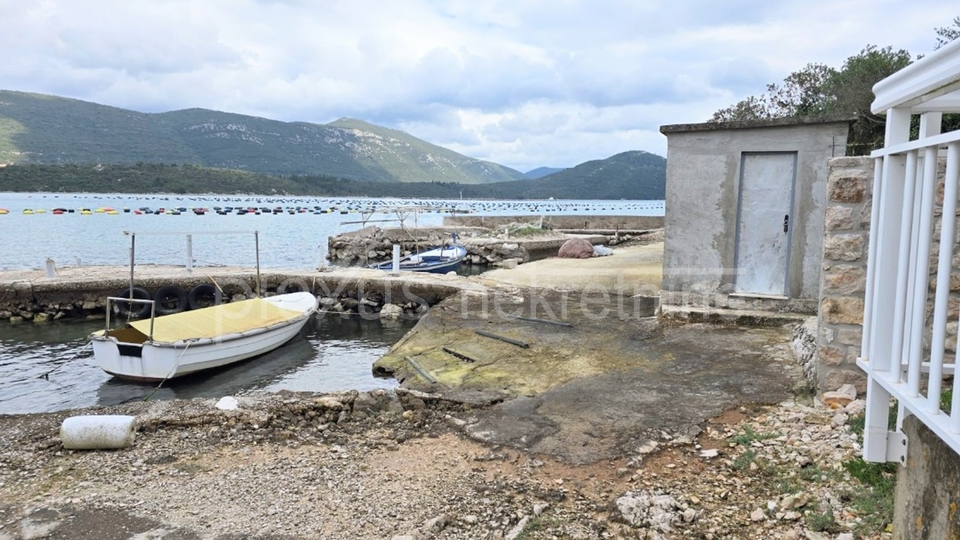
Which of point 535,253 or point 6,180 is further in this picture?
point 6,180

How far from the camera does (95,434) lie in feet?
16.4

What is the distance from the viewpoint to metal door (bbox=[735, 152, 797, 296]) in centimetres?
834

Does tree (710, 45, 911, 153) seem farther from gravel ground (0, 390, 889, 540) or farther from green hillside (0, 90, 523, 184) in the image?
green hillside (0, 90, 523, 184)

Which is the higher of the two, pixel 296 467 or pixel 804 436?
pixel 804 436

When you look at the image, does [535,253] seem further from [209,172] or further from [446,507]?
[209,172]

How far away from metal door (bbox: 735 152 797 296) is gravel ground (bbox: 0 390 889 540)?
3.73 metres

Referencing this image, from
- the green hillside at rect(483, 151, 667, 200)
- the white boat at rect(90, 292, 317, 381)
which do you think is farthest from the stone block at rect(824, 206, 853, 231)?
the green hillside at rect(483, 151, 667, 200)

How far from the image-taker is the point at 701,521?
11.5 feet

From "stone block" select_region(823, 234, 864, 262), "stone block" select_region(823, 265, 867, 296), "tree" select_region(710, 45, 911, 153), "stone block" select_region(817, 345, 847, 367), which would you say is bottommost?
"stone block" select_region(817, 345, 847, 367)

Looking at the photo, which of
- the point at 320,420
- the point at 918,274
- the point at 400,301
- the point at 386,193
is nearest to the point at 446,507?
the point at 320,420

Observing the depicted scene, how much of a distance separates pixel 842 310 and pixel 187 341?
31.8ft

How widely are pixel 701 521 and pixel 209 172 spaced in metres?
120

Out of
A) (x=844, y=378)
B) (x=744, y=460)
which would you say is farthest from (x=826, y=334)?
(x=744, y=460)

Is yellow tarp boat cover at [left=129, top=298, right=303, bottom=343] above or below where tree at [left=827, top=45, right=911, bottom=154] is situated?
below
